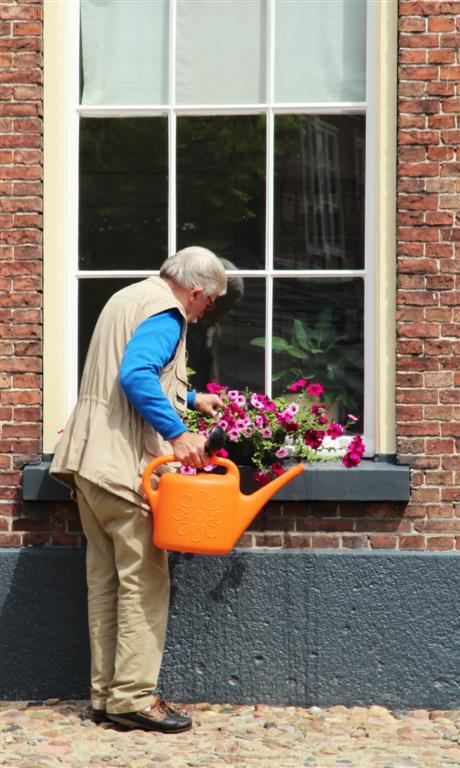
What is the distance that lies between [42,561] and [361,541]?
4.60 ft

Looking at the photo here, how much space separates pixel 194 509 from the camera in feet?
15.1

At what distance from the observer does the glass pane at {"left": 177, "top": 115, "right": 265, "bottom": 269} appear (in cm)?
545

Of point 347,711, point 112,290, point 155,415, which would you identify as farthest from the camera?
point 112,290

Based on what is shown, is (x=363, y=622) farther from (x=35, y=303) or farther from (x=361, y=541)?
(x=35, y=303)

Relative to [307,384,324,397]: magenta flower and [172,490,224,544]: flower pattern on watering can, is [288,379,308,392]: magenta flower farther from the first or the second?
[172,490,224,544]: flower pattern on watering can

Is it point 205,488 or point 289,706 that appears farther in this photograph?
point 289,706

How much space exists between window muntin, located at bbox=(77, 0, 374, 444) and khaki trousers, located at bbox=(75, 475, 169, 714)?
1.07 meters

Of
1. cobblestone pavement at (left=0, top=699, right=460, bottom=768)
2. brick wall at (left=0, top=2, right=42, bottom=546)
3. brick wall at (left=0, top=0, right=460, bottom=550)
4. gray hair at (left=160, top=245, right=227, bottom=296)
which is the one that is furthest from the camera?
brick wall at (left=0, top=2, right=42, bottom=546)

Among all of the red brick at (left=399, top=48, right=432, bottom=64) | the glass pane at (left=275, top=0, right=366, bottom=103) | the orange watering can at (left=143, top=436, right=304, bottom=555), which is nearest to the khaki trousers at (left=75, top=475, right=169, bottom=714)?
the orange watering can at (left=143, top=436, right=304, bottom=555)

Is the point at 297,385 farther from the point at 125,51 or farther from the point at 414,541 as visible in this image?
the point at 125,51

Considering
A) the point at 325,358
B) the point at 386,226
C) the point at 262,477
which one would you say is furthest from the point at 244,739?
the point at 386,226

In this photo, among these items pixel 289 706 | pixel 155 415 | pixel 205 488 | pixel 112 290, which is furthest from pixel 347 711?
pixel 112 290

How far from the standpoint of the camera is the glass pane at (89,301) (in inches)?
215

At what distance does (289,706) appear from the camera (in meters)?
5.18
